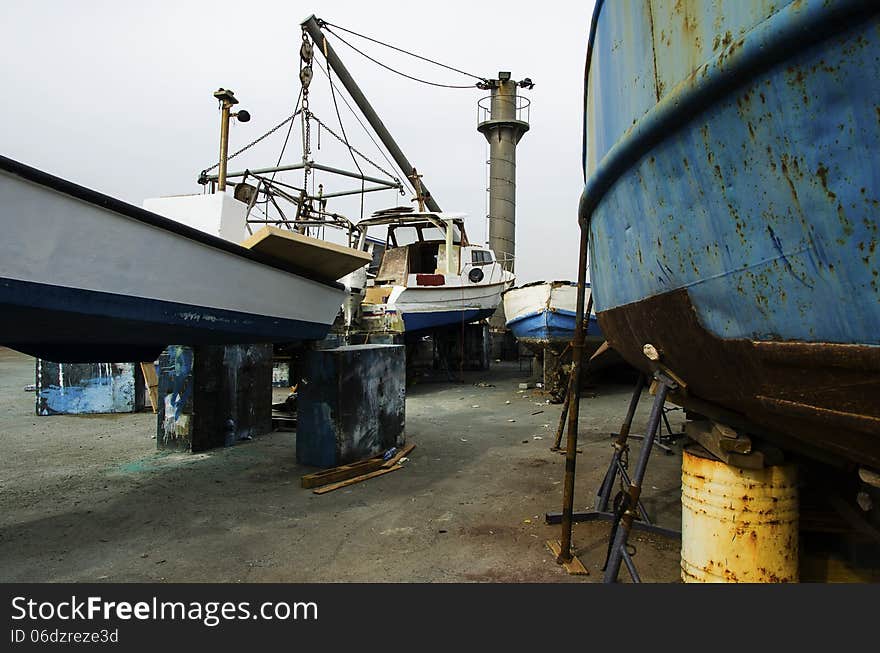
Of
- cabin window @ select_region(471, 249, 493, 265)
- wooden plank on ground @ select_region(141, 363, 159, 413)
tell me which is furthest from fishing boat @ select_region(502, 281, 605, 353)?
wooden plank on ground @ select_region(141, 363, 159, 413)

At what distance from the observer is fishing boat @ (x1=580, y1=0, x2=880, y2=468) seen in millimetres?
1160

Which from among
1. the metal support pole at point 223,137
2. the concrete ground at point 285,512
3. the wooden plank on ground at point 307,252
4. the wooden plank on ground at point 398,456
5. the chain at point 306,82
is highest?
the chain at point 306,82

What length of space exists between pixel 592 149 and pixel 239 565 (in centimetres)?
298

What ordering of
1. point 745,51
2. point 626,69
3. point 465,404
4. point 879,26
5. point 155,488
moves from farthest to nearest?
point 465,404, point 155,488, point 626,69, point 745,51, point 879,26

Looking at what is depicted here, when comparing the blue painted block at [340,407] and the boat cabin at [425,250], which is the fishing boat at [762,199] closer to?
the blue painted block at [340,407]

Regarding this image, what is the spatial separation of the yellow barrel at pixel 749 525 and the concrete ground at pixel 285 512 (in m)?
0.42

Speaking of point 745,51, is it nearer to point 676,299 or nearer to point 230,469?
point 676,299

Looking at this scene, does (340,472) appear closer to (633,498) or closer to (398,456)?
(398,456)

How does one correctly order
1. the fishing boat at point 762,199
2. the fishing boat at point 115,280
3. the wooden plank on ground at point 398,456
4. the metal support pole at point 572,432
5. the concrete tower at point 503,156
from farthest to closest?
the concrete tower at point 503,156, the wooden plank on ground at point 398,456, the metal support pole at point 572,432, the fishing boat at point 115,280, the fishing boat at point 762,199

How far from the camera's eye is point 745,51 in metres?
1.31

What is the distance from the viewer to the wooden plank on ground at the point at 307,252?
3.67m

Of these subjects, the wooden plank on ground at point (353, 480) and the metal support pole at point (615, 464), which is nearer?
the metal support pole at point (615, 464)

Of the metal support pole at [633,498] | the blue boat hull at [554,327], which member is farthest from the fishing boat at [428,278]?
the metal support pole at [633,498]
